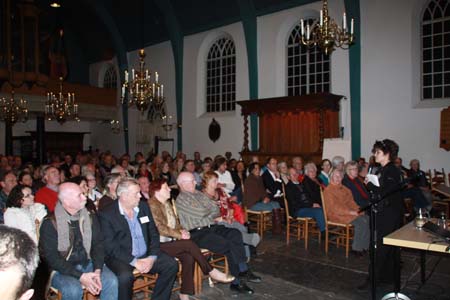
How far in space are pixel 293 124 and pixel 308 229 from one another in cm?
597

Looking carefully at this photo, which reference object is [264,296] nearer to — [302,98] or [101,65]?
[302,98]

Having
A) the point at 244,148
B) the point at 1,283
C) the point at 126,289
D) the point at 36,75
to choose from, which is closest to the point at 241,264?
the point at 126,289

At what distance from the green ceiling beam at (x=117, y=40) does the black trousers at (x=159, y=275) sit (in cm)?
1521

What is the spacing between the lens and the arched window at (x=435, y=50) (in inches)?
412

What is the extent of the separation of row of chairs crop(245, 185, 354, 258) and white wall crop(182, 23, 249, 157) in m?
7.06

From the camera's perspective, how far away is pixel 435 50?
34.9ft

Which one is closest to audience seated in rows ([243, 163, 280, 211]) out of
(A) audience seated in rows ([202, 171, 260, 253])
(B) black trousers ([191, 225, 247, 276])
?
(A) audience seated in rows ([202, 171, 260, 253])

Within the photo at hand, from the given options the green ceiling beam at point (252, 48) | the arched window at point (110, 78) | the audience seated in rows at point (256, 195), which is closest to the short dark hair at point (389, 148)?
the audience seated in rows at point (256, 195)

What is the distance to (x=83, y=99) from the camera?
691 inches

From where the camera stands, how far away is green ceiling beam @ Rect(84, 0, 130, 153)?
16.5 meters

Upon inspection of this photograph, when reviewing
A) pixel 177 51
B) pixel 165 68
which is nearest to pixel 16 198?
pixel 177 51

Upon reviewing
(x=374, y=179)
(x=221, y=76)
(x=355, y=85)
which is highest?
(x=221, y=76)

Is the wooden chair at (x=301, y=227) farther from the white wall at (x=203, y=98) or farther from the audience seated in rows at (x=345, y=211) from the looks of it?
Answer: the white wall at (x=203, y=98)

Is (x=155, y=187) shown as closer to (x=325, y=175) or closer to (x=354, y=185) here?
(x=354, y=185)
